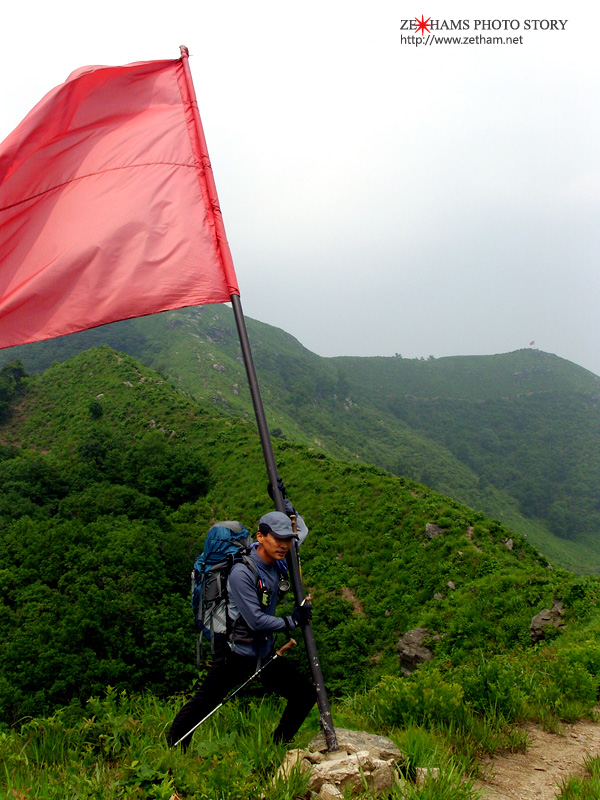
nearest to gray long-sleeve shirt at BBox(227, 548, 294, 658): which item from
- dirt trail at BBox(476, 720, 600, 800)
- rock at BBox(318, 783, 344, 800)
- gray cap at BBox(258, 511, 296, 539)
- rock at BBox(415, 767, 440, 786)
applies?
gray cap at BBox(258, 511, 296, 539)

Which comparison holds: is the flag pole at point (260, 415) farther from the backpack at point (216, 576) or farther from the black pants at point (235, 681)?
the backpack at point (216, 576)

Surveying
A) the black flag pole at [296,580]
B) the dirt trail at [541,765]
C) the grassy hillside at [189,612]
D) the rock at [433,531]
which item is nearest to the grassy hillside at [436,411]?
the grassy hillside at [189,612]

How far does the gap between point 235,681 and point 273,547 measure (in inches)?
41.1

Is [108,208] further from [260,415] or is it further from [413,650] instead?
[413,650]

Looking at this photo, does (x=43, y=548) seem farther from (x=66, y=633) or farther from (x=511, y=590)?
(x=511, y=590)

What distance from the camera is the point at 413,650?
16.3 meters

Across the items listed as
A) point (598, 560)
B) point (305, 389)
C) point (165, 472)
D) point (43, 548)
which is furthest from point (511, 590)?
point (305, 389)

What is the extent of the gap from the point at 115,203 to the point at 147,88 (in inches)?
57.7

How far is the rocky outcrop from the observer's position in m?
3.19

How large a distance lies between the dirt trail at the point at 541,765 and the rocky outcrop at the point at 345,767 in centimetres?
66

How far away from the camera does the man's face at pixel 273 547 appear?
390 cm

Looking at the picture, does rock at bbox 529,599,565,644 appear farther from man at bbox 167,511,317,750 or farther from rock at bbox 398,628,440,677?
man at bbox 167,511,317,750

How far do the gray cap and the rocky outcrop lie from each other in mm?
1359

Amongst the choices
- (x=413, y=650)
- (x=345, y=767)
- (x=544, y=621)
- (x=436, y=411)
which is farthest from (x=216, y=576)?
(x=436, y=411)
